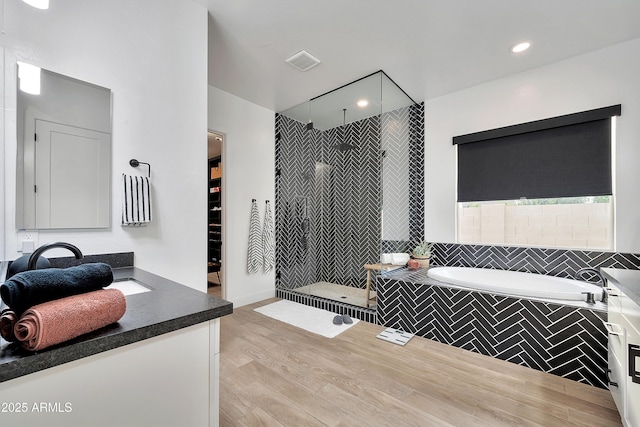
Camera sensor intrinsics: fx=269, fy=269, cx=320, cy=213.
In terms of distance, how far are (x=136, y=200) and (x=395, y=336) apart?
2567 mm

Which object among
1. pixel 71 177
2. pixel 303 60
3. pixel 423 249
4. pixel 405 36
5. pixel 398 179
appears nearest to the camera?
pixel 71 177

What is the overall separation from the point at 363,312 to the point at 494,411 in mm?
1583

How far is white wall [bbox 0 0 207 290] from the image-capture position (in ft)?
4.85

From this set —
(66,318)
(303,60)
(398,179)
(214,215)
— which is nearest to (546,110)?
(398,179)

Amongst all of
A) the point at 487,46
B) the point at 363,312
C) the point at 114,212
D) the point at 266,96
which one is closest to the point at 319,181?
the point at 266,96

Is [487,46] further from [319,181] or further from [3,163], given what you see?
[3,163]

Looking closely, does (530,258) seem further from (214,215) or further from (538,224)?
(214,215)

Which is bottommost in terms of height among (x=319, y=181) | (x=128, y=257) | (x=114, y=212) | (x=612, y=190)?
(x=128, y=257)

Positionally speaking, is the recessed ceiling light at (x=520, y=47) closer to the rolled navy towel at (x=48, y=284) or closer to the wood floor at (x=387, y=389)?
the wood floor at (x=387, y=389)

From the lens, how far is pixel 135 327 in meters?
0.78

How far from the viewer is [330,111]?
392 centimetres

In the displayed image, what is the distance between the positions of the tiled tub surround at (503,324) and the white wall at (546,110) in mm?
1103

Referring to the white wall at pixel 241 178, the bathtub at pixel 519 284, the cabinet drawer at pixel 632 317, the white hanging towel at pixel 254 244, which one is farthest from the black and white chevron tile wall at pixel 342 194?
the cabinet drawer at pixel 632 317

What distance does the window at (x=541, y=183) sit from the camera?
268 centimetres
